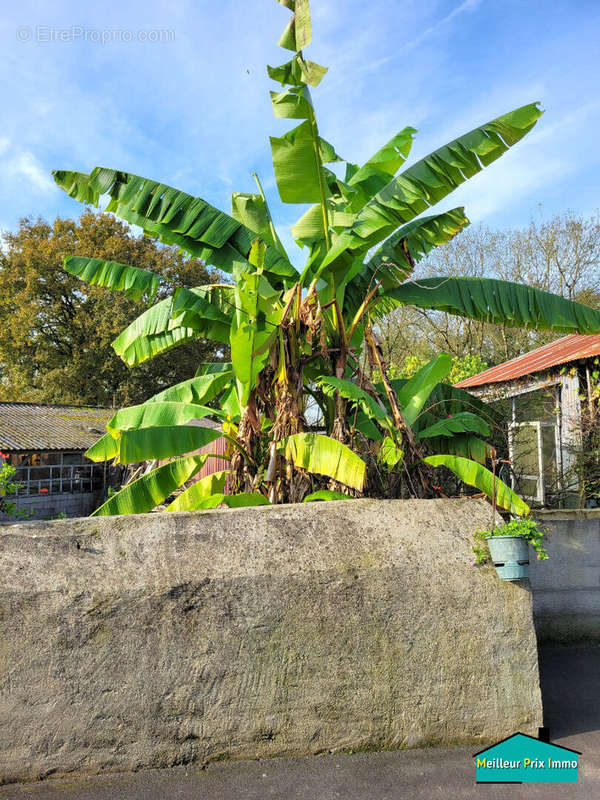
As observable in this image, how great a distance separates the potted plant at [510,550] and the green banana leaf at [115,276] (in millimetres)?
4696

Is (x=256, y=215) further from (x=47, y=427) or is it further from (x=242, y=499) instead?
(x=47, y=427)

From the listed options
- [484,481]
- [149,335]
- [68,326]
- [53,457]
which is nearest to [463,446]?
[484,481]

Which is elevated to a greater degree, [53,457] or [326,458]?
[53,457]

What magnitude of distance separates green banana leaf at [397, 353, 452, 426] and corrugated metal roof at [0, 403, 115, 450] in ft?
52.6

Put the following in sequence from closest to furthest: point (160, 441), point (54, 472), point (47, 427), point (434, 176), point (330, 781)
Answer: point (330, 781), point (160, 441), point (434, 176), point (47, 427), point (54, 472)

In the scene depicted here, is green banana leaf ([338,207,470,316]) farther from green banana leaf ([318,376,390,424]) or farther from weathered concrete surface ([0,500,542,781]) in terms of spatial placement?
weathered concrete surface ([0,500,542,781])

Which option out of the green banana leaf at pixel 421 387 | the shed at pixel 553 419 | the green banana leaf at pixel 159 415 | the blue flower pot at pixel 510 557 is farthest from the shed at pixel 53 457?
the blue flower pot at pixel 510 557

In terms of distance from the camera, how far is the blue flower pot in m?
3.99

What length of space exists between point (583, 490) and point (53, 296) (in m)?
28.3

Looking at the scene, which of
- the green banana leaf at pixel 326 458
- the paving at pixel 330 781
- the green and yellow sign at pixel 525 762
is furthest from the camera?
the green banana leaf at pixel 326 458

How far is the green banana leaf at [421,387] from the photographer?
579 centimetres

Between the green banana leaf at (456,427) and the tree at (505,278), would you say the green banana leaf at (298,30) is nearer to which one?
the green banana leaf at (456,427)

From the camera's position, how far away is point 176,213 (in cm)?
628

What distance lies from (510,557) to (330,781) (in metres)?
1.78
